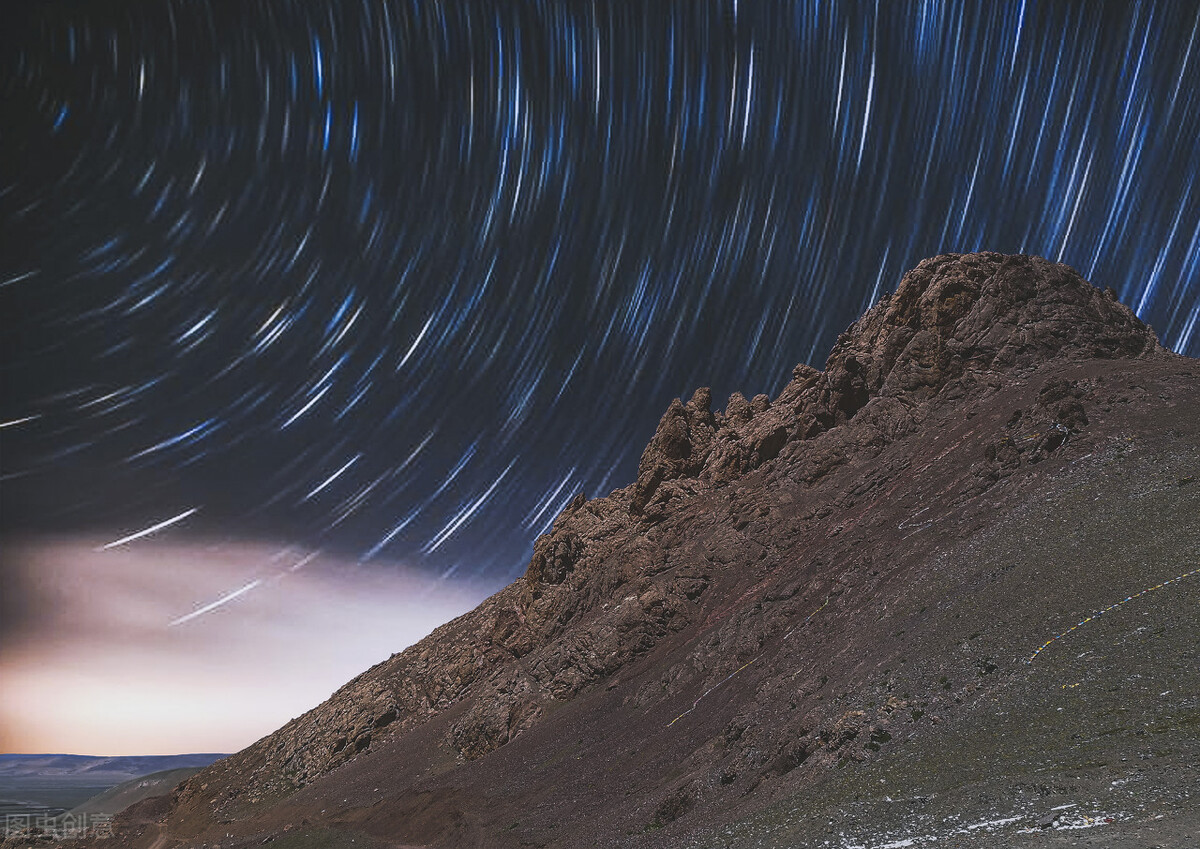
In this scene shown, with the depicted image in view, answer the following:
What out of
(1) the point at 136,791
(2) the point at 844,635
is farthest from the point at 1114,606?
(1) the point at 136,791

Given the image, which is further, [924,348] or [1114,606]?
[924,348]

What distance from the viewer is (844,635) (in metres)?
26.9

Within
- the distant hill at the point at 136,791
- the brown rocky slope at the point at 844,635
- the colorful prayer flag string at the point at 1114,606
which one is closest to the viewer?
the brown rocky slope at the point at 844,635

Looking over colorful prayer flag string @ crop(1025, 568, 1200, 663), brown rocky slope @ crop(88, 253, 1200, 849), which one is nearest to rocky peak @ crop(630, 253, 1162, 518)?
brown rocky slope @ crop(88, 253, 1200, 849)

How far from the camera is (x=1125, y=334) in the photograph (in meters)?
45.0

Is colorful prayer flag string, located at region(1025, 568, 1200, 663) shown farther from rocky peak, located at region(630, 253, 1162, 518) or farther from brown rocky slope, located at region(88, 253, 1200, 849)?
rocky peak, located at region(630, 253, 1162, 518)

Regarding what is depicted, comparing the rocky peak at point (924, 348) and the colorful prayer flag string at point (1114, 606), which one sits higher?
the rocky peak at point (924, 348)

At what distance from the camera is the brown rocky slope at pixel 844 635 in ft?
53.0

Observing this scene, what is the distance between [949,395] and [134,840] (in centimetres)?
6261

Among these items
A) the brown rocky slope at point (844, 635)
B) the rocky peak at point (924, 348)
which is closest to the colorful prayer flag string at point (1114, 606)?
the brown rocky slope at point (844, 635)

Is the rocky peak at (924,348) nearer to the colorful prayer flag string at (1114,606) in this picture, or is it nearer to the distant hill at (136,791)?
the colorful prayer flag string at (1114,606)

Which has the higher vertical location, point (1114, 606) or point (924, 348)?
point (924, 348)

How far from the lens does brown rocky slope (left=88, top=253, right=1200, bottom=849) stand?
16.1 meters

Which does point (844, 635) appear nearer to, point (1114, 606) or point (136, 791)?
point (1114, 606)
